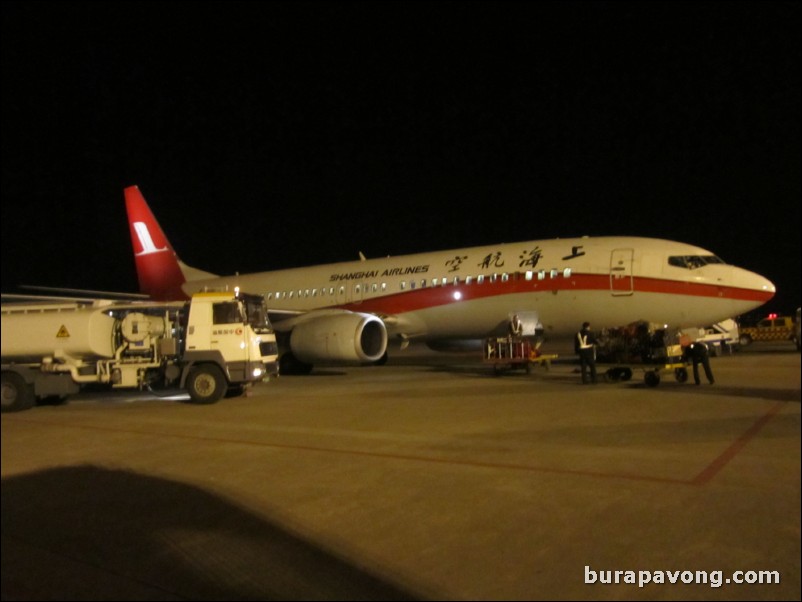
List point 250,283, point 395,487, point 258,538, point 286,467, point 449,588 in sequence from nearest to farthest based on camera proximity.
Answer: point 449,588 → point 258,538 → point 395,487 → point 286,467 → point 250,283

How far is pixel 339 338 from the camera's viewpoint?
16.2 meters

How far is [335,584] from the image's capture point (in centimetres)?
379

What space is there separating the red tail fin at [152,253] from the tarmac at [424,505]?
18.2 meters

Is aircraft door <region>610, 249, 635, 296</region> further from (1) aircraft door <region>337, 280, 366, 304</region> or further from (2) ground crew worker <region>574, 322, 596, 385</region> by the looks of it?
(1) aircraft door <region>337, 280, 366, 304</region>

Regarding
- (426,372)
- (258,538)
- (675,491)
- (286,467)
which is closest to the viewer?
(258,538)

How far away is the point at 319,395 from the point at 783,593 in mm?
10441

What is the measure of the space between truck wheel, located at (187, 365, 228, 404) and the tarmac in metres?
2.26

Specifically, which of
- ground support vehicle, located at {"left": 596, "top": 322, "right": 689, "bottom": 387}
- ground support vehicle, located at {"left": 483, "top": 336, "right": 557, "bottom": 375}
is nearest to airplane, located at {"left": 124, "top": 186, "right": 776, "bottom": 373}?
ground support vehicle, located at {"left": 483, "top": 336, "right": 557, "bottom": 375}

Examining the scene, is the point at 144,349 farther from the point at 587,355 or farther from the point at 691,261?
the point at 691,261

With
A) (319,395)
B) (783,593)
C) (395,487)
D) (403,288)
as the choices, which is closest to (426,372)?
(403,288)

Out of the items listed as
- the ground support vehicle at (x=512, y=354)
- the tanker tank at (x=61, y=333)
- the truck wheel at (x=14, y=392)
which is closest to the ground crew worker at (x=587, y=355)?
the ground support vehicle at (x=512, y=354)

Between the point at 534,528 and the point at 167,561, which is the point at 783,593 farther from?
the point at 167,561

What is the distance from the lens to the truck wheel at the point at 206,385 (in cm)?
1205

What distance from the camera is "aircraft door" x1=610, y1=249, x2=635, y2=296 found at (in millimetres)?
15789
